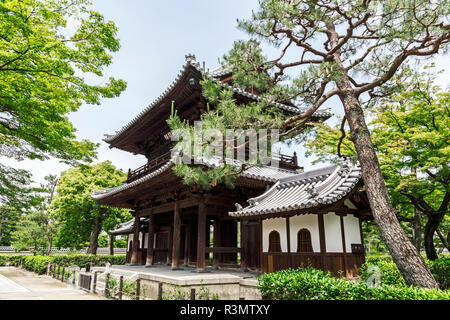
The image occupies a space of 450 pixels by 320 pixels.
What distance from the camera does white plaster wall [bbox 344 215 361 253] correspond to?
8.39 metres

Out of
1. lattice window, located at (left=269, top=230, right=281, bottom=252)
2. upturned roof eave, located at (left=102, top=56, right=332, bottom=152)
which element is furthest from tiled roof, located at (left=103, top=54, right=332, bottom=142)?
lattice window, located at (left=269, top=230, right=281, bottom=252)

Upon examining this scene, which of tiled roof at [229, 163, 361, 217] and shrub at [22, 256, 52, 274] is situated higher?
tiled roof at [229, 163, 361, 217]

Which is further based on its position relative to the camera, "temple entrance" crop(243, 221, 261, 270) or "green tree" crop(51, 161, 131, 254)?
"green tree" crop(51, 161, 131, 254)

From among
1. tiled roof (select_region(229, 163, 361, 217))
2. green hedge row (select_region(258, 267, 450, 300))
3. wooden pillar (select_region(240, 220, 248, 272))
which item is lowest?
green hedge row (select_region(258, 267, 450, 300))

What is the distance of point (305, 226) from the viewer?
855 centimetres

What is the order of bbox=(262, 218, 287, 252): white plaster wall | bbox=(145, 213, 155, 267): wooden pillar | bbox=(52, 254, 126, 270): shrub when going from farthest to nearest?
1. bbox=(52, 254, 126, 270): shrub
2. bbox=(145, 213, 155, 267): wooden pillar
3. bbox=(262, 218, 287, 252): white plaster wall

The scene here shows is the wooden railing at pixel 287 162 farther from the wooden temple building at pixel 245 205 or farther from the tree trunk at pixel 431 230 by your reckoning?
the tree trunk at pixel 431 230

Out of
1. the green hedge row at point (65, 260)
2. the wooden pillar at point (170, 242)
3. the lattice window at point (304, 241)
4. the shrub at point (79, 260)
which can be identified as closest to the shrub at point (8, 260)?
the green hedge row at point (65, 260)

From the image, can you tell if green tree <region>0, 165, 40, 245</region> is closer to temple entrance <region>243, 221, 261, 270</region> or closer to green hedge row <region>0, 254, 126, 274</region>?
temple entrance <region>243, 221, 261, 270</region>

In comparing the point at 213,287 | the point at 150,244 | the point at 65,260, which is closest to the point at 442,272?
the point at 213,287

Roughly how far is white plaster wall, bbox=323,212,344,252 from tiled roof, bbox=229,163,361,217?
2.58ft

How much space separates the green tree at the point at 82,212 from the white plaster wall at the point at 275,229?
1881 centimetres

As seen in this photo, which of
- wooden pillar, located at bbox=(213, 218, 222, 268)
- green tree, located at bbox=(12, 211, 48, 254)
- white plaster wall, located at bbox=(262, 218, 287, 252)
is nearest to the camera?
white plaster wall, located at bbox=(262, 218, 287, 252)

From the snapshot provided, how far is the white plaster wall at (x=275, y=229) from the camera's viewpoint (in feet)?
29.4
